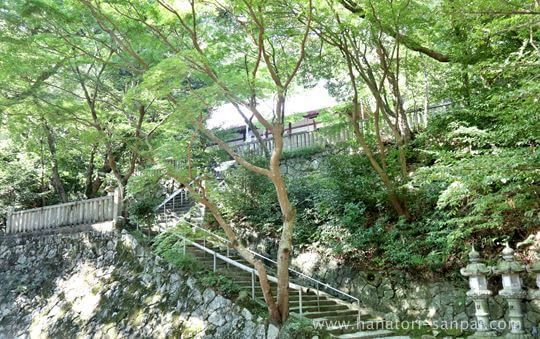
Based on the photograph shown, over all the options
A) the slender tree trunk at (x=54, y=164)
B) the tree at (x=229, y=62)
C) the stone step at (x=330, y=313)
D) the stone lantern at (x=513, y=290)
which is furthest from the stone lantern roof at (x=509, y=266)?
the slender tree trunk at (x=54, y=164)

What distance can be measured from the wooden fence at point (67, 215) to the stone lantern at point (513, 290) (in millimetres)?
10338

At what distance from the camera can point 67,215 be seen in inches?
572

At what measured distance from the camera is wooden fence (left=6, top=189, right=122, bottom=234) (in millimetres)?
13400

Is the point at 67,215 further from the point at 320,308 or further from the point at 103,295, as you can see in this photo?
the point at 320,308

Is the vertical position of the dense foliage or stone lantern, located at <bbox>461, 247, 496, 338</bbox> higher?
the dense foliage

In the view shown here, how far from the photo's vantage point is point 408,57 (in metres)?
12.9

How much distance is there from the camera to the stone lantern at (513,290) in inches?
275

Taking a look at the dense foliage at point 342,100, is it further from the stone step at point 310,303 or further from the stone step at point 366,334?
the stone step at point 366,334

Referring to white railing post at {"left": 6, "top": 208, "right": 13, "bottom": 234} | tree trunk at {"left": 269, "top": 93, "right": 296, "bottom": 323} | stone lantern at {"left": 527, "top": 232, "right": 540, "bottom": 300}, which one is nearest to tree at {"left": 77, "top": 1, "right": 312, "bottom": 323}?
tree trunk at {"left": 269, "top": 93, "right": 296, "bottom": 323}

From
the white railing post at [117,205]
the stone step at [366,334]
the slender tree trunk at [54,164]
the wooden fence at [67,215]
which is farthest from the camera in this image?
the slender tree trunk at [54,164]

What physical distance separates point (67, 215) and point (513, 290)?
1328cm

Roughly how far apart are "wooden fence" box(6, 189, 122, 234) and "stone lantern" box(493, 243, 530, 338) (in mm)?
10338

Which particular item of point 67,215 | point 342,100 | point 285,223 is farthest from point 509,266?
point 67,215

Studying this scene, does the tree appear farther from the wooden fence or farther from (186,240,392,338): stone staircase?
the wooden fence
